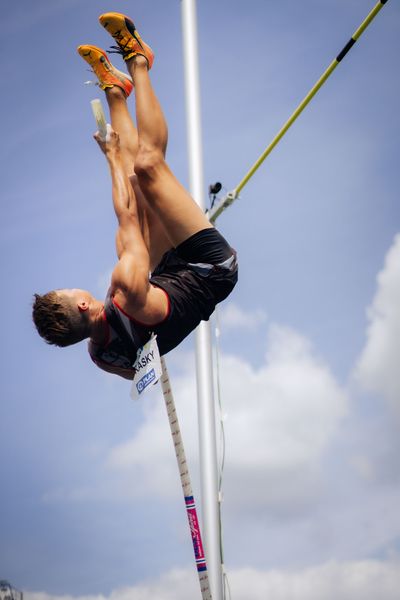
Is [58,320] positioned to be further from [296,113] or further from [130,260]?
[296,113]

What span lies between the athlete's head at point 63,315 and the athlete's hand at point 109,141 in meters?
0.75

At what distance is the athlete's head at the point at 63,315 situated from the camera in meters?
3.86

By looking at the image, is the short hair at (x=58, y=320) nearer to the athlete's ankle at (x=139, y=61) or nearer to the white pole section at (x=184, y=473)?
the white pole section at (x=184, y=473)

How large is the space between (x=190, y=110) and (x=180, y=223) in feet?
11.7

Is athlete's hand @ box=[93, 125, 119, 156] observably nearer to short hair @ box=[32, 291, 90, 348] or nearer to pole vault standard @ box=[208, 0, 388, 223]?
short hair @ box=[32, 291, 90, 348]

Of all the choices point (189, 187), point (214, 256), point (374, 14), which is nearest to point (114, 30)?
point (214, 256)

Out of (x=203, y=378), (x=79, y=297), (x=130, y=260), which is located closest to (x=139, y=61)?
(x=130, y=260)

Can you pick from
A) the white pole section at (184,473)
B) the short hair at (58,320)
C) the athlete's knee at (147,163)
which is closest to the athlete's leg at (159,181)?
the athlete's knee at (147,163)

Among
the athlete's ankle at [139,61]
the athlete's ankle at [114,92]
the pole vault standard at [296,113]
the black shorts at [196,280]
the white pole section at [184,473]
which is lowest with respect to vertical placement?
the white pole section at [184,473]

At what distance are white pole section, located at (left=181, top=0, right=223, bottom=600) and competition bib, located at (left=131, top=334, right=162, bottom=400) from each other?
2.63 metres

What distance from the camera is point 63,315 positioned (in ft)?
12.6

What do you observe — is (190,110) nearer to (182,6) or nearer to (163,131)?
(182,6)

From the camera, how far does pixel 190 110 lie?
7211 mm

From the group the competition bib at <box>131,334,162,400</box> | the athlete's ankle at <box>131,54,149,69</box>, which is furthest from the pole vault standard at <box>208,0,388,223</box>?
the competition bib at <box>131,334,162,400</box>
